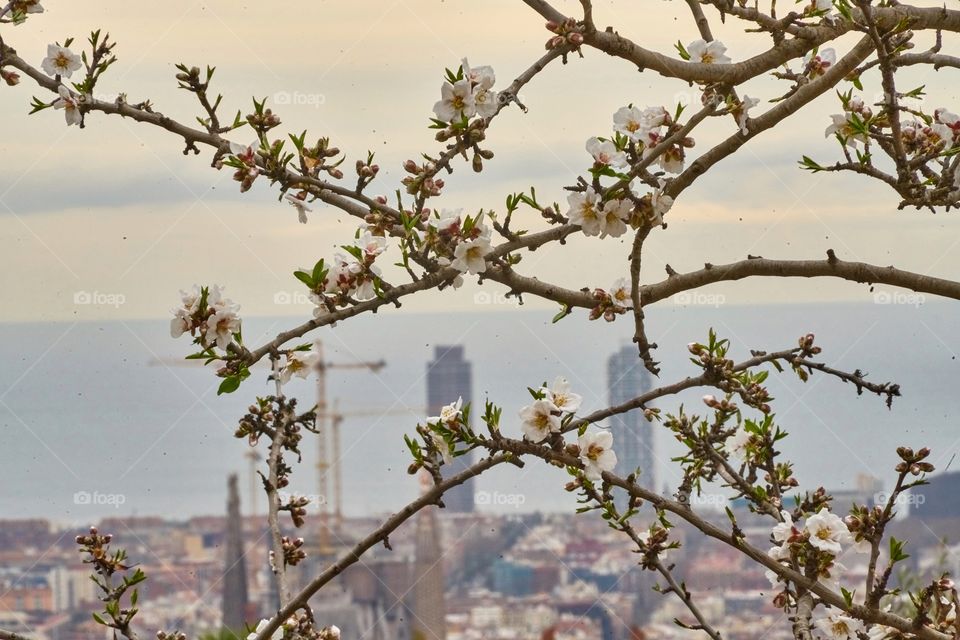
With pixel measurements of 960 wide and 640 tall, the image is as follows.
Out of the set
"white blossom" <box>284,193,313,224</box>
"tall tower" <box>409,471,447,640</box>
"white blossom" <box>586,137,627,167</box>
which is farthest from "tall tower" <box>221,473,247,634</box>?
"white blossom" <box>586,137,627,167</box>

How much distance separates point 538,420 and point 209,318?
18.2 inches

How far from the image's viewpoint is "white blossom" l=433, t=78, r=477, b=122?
1.59 m

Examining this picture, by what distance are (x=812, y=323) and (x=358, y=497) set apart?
11.9 ft

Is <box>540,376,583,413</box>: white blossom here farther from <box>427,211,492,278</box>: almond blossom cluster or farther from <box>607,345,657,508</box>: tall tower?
<box>607,345,657,508</box>: tall tower

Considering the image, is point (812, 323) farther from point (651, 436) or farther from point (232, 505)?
point (232, 505)

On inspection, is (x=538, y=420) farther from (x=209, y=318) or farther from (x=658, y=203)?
(x=209, y=318)

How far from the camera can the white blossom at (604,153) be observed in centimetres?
158

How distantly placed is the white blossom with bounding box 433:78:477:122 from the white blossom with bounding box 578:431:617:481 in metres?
0.48

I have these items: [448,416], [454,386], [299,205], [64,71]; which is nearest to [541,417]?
[448,416]

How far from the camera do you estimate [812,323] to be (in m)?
4.10

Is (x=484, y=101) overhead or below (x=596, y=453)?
overhead

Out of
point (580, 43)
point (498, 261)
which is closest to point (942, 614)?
point (498, 261)

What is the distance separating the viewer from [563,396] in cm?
160

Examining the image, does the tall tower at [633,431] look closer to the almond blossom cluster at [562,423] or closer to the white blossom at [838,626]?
the white blossom at [838,626]
